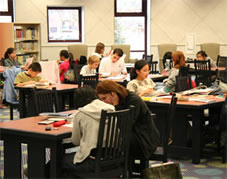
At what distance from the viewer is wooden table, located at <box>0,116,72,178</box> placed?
12.5 feet

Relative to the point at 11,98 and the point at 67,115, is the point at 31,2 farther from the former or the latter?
the point at 67,115

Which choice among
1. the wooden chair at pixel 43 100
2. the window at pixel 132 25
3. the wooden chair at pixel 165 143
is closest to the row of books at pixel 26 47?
the window at pixel 132 25

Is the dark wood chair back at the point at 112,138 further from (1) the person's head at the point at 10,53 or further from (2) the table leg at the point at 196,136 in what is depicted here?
(1) the person's head at the point at 10,53

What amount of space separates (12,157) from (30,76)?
4.00 metres

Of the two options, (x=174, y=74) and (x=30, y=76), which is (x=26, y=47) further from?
(x=174, y=74)

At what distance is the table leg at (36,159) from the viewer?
3.90 metres

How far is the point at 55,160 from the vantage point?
12.5ft

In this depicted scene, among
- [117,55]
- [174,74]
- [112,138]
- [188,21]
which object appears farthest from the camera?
[188,21]

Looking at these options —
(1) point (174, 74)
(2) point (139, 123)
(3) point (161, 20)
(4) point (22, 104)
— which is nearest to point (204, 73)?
(1) point (174, 74)

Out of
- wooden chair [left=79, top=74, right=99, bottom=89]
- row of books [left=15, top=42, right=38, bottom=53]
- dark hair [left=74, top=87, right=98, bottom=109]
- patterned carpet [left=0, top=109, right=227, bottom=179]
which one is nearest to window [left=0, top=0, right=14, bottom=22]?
row of books [left=15, top=42, right=38, bottom=53]

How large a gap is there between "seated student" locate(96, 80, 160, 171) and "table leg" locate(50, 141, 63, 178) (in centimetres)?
60

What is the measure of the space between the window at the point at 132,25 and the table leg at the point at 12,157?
509 inches

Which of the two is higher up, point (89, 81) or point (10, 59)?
point (10, 59)

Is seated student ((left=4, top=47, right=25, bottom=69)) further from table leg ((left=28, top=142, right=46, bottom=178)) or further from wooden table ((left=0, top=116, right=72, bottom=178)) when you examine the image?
table leg ((left=28, top=142, right=46, bottom=178))
